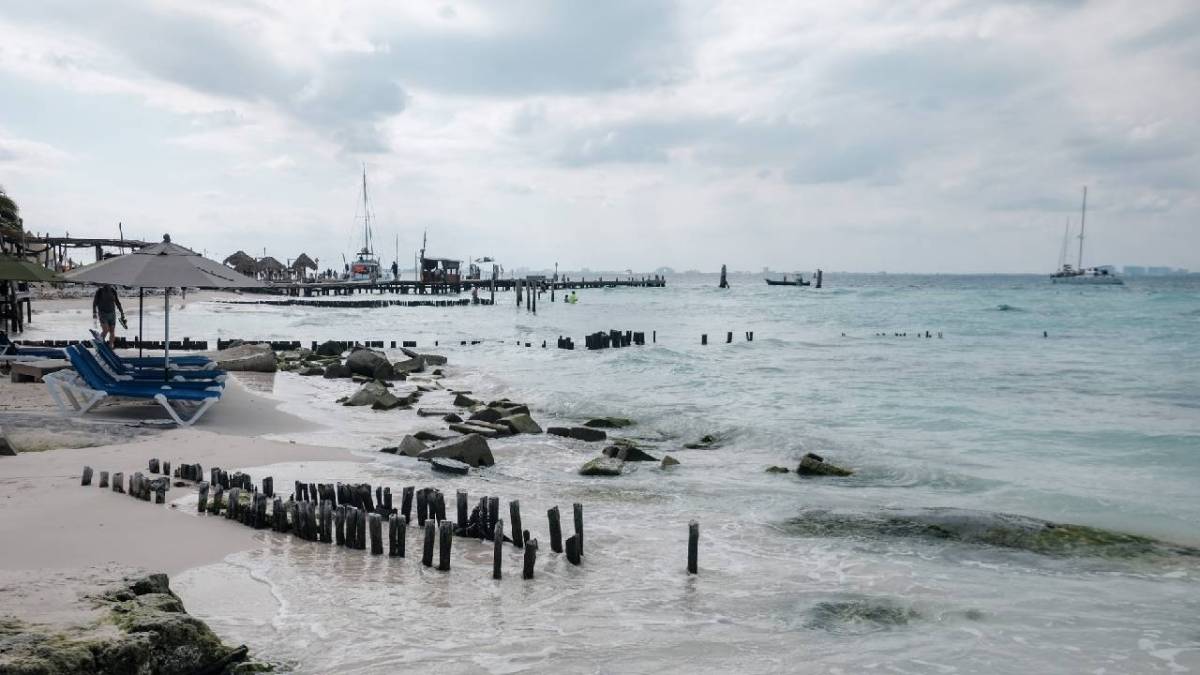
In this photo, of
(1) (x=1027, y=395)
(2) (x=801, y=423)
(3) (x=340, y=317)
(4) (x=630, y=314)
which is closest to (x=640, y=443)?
(2) (x=801, y=423)

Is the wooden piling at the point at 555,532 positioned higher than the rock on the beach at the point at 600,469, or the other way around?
the wooden piling at the point at 555,532

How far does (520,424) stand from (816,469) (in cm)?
543

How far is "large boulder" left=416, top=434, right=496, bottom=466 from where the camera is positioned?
11602 mm

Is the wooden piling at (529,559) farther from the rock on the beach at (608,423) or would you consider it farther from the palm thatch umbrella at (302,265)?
the palm thatch umbrella at (302,265)

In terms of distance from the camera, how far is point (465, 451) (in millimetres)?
11680

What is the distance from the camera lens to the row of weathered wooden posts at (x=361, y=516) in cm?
712

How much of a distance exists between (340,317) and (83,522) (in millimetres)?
43458

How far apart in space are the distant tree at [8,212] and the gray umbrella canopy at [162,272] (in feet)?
41.7

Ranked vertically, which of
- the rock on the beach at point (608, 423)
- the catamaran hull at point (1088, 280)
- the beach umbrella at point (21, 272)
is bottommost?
the rock on the beach at point (608, 423)

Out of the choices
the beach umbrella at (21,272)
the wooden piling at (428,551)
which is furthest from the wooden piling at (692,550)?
the beach umbrella at (21,272)

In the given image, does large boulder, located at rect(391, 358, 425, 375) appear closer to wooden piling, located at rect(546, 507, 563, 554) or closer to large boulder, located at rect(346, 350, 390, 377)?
large boulder, located at rect(346, 350, 390, 377)

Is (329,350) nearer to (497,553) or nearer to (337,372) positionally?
(337,372)

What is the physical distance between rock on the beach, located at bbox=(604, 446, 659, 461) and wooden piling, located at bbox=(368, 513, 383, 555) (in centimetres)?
577

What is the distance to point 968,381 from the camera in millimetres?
23312
